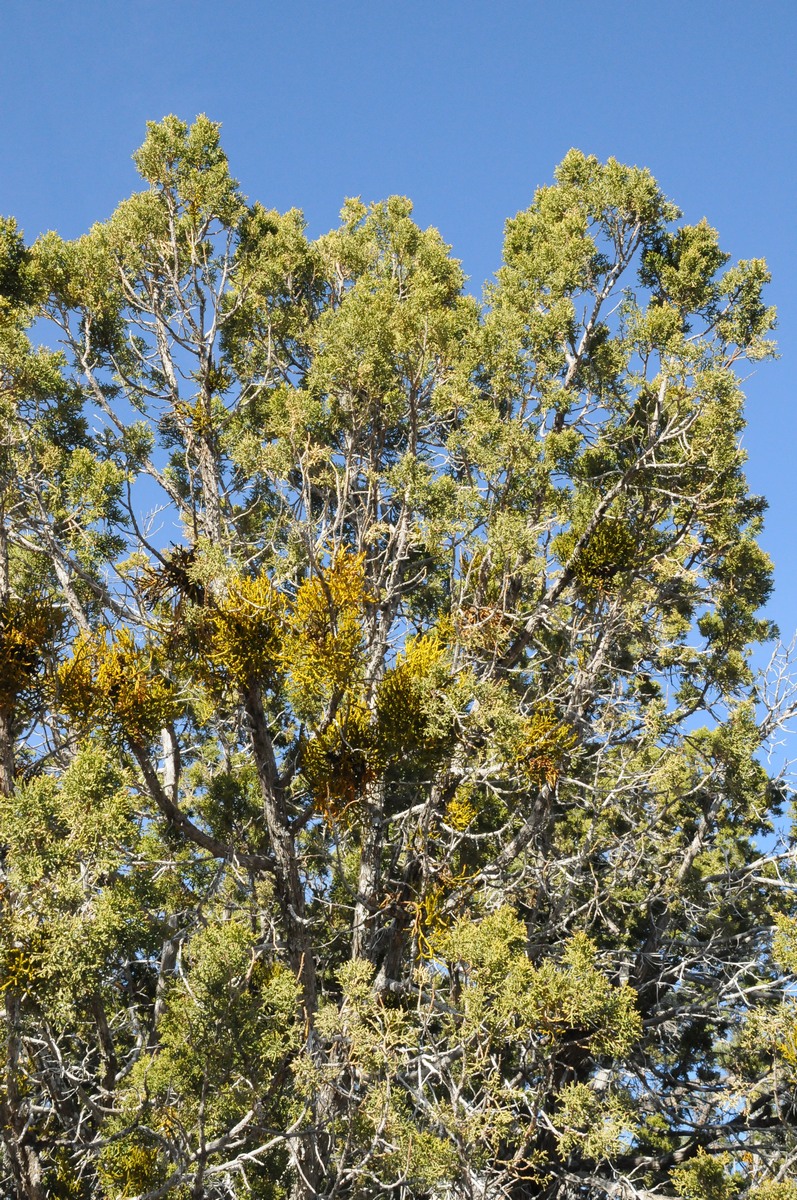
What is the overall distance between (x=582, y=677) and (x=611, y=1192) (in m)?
4.12

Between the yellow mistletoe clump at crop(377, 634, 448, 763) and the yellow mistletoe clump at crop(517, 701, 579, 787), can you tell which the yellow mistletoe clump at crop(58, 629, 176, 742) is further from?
the yellow mistletoe clump at crop(517, 701, 579, 787)

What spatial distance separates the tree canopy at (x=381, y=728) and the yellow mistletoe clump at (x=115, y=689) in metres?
0.02

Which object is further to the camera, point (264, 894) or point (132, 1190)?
point (264, 894)

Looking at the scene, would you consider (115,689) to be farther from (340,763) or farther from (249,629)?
(340,763)

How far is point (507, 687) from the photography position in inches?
315

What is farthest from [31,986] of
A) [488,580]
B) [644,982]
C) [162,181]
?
[162,181]

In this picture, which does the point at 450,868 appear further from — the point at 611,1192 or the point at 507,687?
the point at 611,1192

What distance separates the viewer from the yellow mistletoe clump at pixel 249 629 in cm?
716

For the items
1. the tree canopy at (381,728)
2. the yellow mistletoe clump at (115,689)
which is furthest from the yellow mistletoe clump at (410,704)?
the yellow mistletoe clump at (115,689)

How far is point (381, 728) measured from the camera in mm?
7520

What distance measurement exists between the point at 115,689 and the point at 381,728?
6.17 ft

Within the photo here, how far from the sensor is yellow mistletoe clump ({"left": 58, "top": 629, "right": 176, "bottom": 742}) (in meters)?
7.18

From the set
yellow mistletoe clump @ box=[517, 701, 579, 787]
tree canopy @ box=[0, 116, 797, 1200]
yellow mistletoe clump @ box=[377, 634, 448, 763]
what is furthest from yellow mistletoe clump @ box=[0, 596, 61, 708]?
yellow mistletoe clump @ box=[517, 701, 579, 787]

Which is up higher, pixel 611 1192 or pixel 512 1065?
pixel 512 1065
